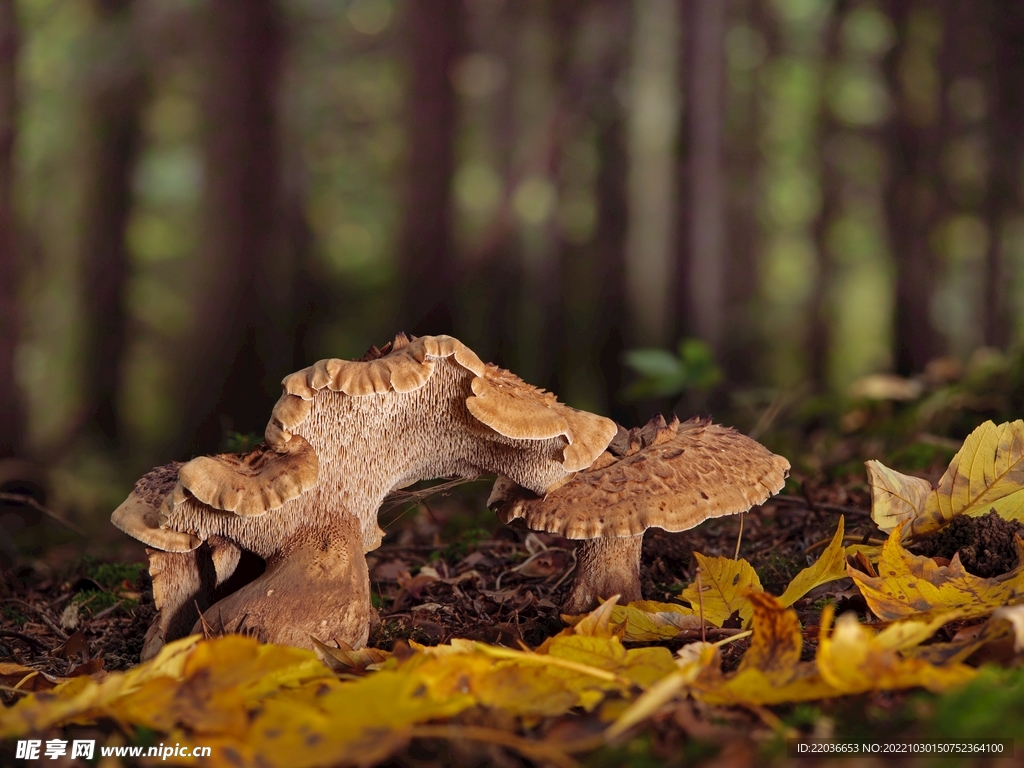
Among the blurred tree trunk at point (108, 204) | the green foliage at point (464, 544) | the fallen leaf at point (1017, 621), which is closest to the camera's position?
the fallen leaf at point (1017, 621)

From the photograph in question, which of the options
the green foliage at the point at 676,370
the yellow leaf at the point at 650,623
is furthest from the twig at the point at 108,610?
the green foliage at the point at 676,370

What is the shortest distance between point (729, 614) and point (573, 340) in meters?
19.8

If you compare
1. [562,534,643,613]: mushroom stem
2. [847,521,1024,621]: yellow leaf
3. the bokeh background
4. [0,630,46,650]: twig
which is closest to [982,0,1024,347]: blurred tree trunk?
the bokeh background

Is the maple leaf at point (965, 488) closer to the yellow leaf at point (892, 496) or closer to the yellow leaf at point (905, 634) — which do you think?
→ the yellow leaf at point (892, 496)

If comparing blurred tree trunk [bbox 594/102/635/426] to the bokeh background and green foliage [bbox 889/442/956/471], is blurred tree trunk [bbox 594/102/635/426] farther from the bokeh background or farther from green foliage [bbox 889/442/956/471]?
green foliage [bbox 889/442/956/471]

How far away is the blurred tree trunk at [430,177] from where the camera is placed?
55.8 ft

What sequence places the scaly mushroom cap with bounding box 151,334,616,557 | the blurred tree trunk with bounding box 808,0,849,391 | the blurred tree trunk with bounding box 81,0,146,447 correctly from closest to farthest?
the scaly mushroom cap with bounding box 151,334,616,557, the blurred tree trunk with bounding box 81,0,146,447, the blurred tree trunk with bounding box 808,0,849,391

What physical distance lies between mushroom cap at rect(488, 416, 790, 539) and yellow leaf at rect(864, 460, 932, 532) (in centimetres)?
29

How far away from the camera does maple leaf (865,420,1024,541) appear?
8.87 ft

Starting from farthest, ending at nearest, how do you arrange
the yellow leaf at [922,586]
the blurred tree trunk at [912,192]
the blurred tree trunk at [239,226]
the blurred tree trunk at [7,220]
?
the blurred tree trunk at [912,192]
the blurred tree trunk at [239,226]
the blurred tree trunk at [7,220]
the yellow leaf at [922,586]

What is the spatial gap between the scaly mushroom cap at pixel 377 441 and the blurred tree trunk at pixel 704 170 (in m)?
10.3

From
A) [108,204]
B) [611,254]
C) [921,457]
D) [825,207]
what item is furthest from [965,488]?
[825,207]

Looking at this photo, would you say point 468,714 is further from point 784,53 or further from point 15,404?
Result: point 784,53

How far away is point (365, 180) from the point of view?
29.7 metres
